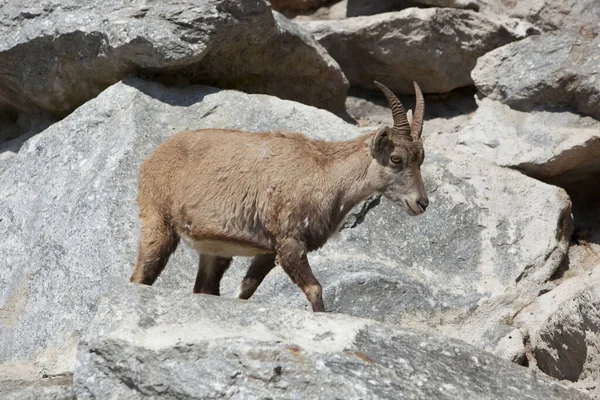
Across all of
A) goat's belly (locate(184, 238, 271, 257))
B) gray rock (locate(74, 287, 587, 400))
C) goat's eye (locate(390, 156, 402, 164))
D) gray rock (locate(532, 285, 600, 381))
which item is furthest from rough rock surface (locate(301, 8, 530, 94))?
gray rock (locate(74, 287, 587, 400))

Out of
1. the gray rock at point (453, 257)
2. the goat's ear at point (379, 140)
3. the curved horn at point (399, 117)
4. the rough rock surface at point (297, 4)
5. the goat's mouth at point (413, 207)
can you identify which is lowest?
the gray rock at point (453, 257)

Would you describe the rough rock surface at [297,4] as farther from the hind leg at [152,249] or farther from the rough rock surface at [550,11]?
the hind leg at [152,249]

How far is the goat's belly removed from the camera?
7812mm

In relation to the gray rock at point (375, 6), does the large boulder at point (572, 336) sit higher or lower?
lower

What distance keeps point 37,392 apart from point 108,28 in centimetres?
513

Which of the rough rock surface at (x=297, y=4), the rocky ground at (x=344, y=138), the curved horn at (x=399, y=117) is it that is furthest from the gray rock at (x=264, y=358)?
the rough rock surface at (x=297, y=4)

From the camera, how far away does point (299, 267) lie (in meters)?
7.44

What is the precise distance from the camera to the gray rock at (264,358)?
5.53 metres

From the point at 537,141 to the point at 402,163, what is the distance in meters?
3.18

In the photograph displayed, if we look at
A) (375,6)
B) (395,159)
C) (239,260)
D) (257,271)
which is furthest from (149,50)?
(375,6)

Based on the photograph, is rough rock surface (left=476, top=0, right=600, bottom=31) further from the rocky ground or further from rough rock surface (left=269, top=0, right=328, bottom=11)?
rough rock surface (left=269, top=0, right=328, bottom=11)

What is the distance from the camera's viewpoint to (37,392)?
20.5ft

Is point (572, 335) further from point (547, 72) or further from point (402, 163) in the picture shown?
point (547, 72)

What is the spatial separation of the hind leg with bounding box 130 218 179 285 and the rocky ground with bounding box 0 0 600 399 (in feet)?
1.31
